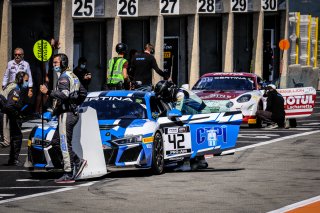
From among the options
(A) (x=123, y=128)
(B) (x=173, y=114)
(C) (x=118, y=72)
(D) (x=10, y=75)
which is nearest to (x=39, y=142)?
(A) (x=123, y=128)

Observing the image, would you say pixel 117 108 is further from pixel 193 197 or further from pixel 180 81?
pixel 180 81

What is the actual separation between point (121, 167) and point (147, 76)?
9.41 meters

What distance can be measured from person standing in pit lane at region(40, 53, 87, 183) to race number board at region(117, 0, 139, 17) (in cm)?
2236

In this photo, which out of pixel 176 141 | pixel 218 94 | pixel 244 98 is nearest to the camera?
pixel 176 141

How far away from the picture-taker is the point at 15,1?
34.7 m

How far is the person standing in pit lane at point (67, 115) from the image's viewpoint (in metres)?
18.3

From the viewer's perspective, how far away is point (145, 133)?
18828mm

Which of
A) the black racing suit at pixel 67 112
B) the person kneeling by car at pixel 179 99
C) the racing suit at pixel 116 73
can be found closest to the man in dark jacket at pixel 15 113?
the person kneeling by car at pixel 179 99

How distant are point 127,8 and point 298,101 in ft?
31.5

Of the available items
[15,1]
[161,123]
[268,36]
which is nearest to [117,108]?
[161,123]

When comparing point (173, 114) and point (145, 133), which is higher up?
point (173, 114)

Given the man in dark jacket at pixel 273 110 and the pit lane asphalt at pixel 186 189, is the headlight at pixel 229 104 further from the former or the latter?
the pit lane asphalt at pixel 186 189

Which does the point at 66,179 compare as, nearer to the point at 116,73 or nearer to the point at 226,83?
the point at 116,73

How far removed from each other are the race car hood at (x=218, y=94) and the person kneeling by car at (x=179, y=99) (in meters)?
7.74
